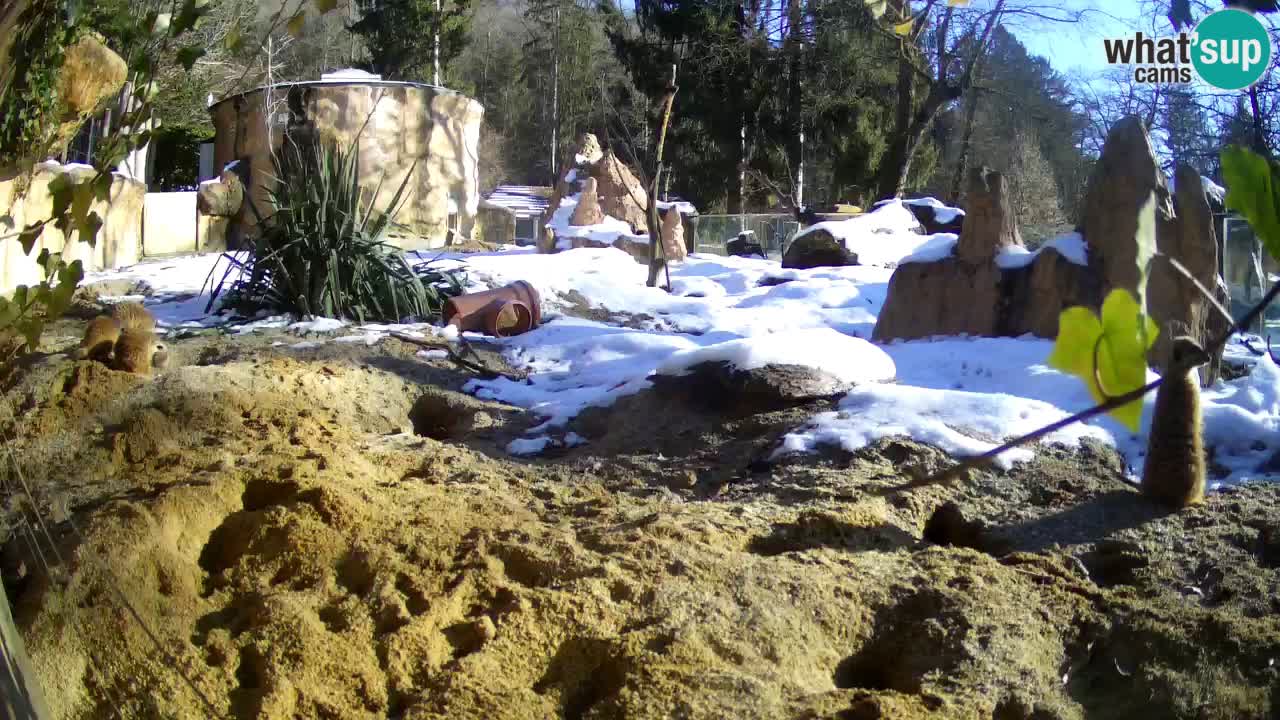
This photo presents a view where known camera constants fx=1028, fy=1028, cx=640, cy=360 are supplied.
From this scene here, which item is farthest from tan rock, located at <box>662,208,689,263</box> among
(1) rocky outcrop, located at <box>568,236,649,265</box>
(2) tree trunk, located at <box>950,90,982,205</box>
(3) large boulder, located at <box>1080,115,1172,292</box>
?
(2) tree trunk, located at <box>950,90,982,205</box>

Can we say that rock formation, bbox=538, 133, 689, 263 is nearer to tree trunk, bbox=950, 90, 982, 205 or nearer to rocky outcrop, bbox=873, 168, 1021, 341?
rocky outcrop, bbox=873, 168, 1021, 341

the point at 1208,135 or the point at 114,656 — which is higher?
the point at 1208,135

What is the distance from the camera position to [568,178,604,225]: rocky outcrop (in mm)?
17672

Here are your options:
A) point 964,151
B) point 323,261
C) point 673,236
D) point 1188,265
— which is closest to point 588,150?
point 673,236

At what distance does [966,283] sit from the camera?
6883mm

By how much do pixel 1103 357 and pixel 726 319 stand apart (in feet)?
26.1

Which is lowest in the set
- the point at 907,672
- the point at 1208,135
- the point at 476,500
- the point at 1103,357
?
the point at 907,672

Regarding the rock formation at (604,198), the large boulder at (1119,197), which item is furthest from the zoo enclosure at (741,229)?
the large boulder at (1119,197)

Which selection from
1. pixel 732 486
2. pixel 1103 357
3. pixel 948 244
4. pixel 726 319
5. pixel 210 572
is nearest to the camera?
pixel 1103 357

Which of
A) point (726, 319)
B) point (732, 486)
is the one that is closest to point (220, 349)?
point (732, 486)

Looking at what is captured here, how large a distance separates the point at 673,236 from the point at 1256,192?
16930 mm

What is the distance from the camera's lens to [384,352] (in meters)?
5.95

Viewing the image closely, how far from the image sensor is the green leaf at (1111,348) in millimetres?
541

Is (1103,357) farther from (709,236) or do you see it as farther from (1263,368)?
(709,236)
